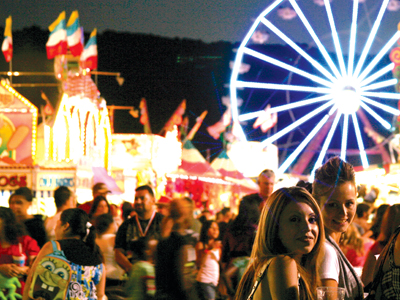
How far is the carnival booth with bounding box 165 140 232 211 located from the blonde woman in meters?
21.6

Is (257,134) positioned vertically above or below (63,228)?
above

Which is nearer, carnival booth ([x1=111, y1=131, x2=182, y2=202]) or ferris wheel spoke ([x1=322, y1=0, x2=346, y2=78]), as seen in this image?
ferris wheel spoke ([x1=322, y1=0, x2=346, y2=78])

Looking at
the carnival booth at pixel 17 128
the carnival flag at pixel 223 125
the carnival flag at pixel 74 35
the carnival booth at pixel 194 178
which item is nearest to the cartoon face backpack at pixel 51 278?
the carnival booth at pixel 17 128

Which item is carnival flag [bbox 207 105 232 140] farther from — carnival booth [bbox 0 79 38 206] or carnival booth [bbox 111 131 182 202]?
→ carnival booth [bbox 0 79 38 206]

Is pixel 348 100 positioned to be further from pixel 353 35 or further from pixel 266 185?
pixel 266 185

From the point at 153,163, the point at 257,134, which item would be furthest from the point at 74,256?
the point at 257,134

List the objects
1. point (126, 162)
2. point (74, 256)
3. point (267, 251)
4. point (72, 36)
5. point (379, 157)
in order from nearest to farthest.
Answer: point (267, 251) < point (74, 256) < point (72, 36) < point (126, 162) < point (379, 157)

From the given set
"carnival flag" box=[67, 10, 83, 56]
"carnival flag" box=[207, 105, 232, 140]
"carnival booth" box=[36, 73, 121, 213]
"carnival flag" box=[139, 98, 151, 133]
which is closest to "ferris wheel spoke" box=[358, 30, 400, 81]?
"carnival booth" box=[36, 73, 121, 213]

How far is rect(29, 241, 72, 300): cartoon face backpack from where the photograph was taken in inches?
135

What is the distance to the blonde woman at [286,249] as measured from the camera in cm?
183

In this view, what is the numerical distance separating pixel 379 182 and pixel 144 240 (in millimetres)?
13596

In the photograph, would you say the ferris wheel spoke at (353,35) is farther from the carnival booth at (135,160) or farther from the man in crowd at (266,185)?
the carnival booth at (135,160)

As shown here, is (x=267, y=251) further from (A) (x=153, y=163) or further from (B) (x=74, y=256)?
(A) (x=153, y=163)

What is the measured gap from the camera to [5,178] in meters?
14.5
